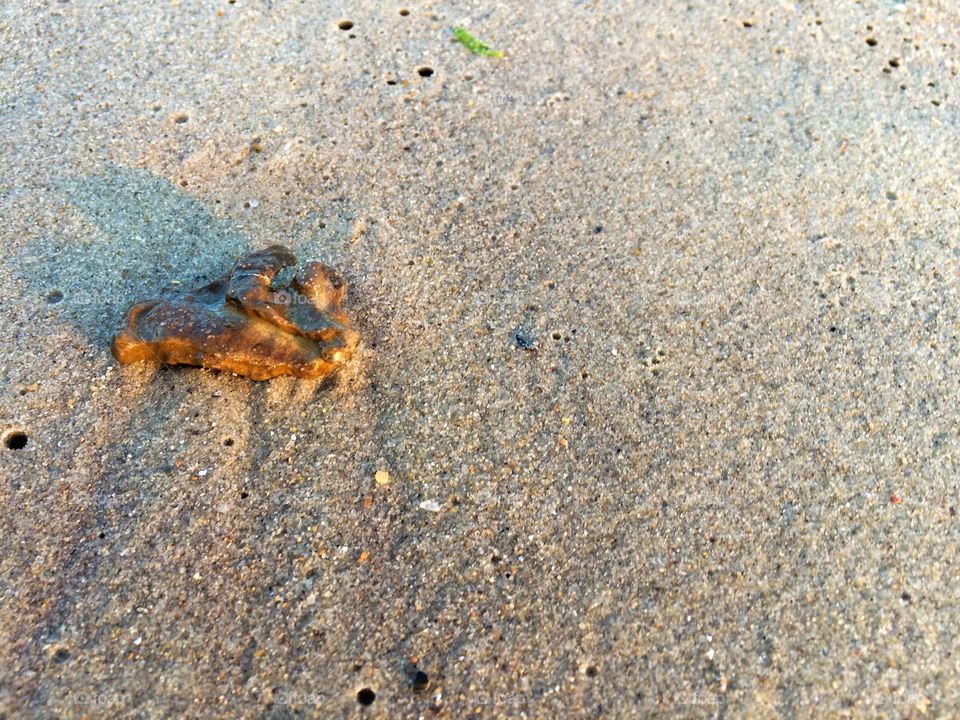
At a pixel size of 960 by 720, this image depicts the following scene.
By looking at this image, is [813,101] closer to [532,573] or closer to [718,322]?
[718,322]

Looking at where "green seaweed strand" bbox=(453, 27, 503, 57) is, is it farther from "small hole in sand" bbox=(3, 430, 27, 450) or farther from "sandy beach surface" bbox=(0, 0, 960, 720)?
"small hole in sand" bbox=(3, 430, 27, 450)

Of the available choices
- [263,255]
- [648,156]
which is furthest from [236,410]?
[648,156]

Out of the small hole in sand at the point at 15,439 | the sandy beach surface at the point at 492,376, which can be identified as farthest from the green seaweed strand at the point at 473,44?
the small hole in sand at the point at 15,439

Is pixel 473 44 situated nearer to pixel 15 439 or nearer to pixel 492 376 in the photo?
pixel 492 376

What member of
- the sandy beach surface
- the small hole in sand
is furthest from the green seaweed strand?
the small hole in sand

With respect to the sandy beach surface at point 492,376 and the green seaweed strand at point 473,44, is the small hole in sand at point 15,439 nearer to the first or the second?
the sandy beach surface at point 492,376
